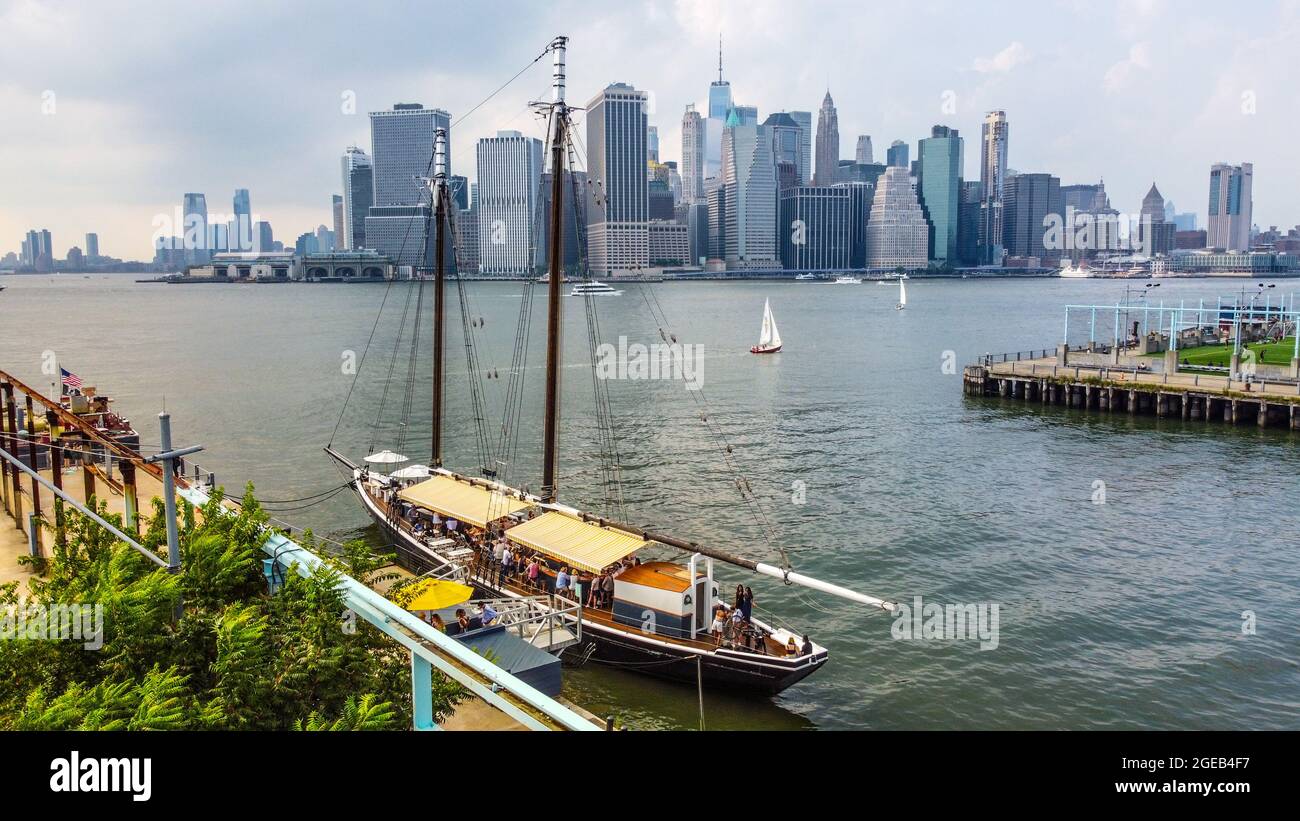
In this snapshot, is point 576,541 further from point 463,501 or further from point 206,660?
point 206,660

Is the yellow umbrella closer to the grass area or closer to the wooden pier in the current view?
the wooden pier

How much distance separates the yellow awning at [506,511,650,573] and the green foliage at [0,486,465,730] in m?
11.6

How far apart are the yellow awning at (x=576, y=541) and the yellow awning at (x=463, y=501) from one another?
233 cm

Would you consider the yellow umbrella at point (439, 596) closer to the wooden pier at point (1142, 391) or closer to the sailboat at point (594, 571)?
the sailboat at point (594, 571)

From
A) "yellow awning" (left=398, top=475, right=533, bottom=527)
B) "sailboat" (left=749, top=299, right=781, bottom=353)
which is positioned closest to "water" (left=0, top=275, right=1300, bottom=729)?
"yellow awning" (left=398, top=475, right=533, bottom=527)

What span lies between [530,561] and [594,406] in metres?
44.3

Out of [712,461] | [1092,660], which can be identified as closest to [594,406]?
[712,461]

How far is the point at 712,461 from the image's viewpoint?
5300 centimetres

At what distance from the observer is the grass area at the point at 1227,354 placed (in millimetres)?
78438

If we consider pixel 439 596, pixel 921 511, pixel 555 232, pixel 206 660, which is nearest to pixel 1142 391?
pixel 921 511

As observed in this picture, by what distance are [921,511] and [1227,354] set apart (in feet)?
191

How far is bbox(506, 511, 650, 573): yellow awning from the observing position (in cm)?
2603
